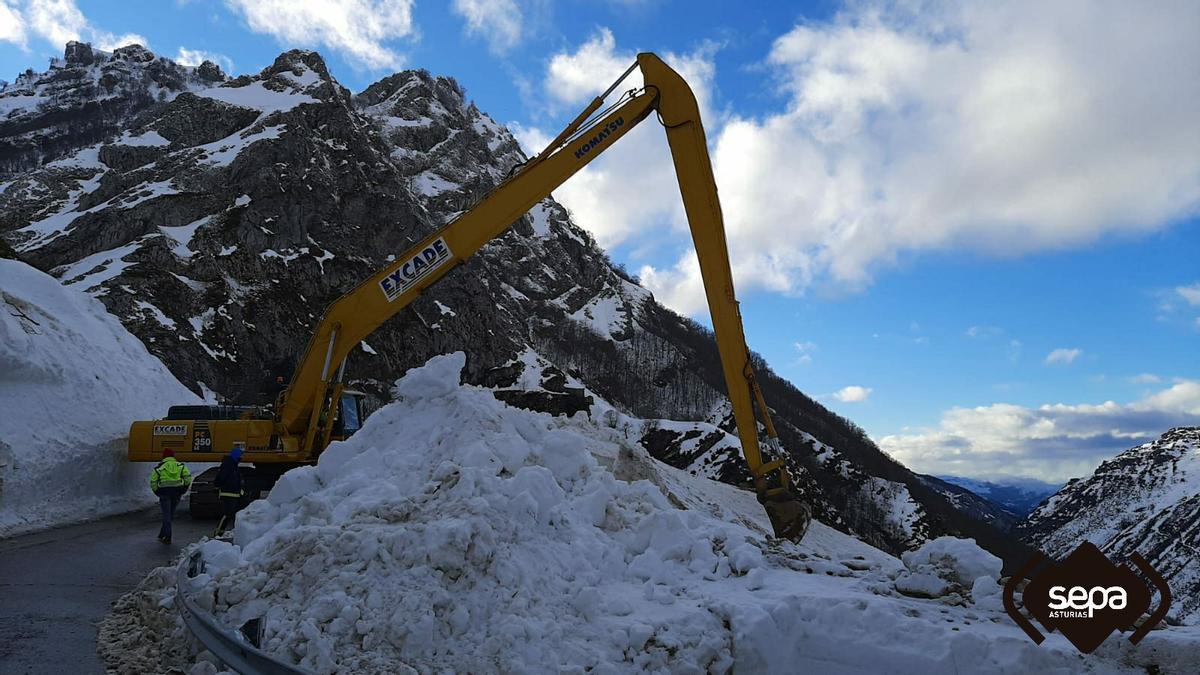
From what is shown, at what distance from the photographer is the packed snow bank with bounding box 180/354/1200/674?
16.1 ft

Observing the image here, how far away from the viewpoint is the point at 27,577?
7.71 metres

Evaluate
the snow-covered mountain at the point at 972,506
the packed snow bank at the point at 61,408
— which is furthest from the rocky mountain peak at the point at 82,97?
the snow-covered mountain at the point at 972,506

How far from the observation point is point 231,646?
4.36 m

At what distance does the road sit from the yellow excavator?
1882 millimetres

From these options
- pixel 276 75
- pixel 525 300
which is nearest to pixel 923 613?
pixel 276 75

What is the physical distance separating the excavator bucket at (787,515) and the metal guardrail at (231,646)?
6.88 m

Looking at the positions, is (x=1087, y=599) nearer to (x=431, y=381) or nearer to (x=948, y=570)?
(x=948, y=570)

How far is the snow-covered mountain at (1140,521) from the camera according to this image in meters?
123

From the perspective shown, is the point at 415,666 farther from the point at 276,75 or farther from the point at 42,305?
the point at 276,75

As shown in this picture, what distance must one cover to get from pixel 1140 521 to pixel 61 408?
217 metres

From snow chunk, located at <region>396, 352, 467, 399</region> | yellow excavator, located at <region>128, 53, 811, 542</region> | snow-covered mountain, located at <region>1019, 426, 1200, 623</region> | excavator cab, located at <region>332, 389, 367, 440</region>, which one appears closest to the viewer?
snow chunk, located at <region>396, 352, 467, 399</region>

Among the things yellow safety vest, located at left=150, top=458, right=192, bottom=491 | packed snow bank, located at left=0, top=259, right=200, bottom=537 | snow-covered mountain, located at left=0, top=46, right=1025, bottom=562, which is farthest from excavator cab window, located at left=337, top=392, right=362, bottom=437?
snow-covered mountain, located at left=0, top=46, right=1025, bottom=562

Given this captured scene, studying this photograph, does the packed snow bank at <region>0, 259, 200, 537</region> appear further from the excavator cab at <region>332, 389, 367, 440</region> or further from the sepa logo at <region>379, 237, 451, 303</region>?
the sepa logo at <region>379, 237, 451, 303</region>

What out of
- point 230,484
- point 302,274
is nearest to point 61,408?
point 230,484
